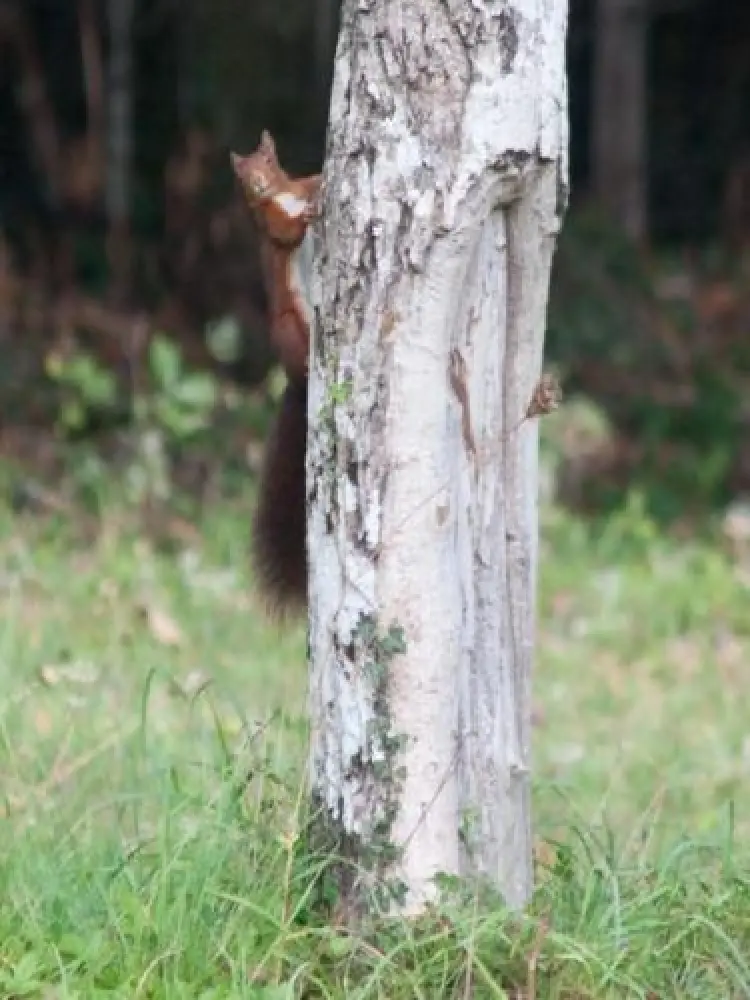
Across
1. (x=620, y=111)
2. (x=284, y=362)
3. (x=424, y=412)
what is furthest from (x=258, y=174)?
(x=620, y=111)

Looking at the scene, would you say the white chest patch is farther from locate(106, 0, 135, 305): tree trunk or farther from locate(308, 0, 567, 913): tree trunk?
locate(106, 0, 135, 305): tree trunk

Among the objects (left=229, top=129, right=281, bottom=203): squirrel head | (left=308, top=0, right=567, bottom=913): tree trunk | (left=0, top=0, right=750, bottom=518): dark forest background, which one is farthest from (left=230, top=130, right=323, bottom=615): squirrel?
(left=0, top=0, right=750, bottom=518): dark forest background

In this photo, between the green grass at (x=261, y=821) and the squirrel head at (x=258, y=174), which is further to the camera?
the squirrel head at (x=258, y=174)

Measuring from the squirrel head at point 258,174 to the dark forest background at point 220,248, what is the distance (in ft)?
18.1

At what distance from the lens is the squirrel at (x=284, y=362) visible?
3.38m

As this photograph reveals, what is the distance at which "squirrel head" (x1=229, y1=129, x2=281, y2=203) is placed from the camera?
338 centimetres

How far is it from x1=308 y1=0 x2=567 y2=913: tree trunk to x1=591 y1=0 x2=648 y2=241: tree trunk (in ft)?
30.0

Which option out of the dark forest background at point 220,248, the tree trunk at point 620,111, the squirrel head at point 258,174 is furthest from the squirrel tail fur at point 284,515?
the tree trunk at point 620,111

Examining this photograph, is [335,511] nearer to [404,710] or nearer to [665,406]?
[404,710]

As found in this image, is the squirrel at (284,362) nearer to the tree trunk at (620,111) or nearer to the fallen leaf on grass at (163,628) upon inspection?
the fallen leaf on grass at (163,628)

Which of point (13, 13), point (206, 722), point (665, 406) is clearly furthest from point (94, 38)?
point (206, 722)

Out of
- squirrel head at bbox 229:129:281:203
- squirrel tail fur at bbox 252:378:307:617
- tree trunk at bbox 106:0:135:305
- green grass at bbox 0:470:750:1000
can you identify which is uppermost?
tree trunk at bbox 106:0:135:305

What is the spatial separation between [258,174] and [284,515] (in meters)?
0.58

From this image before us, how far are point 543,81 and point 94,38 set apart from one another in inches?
327
